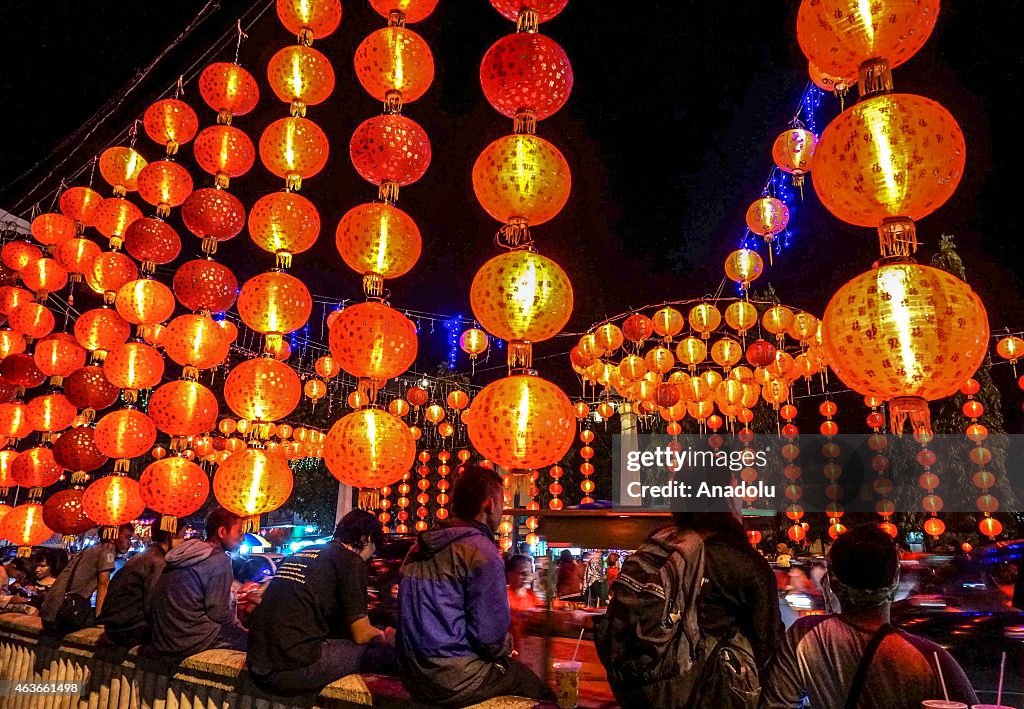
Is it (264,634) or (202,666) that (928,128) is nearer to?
(264,634)

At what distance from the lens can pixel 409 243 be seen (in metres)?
4.07

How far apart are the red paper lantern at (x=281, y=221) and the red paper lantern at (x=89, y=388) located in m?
2.52

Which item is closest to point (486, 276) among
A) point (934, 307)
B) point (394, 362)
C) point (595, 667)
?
point (394, 362)

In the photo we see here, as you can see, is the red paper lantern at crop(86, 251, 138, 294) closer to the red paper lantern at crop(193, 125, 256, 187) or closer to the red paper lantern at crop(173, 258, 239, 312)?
the red paper lantern at crop(173, 258, 239, 312)

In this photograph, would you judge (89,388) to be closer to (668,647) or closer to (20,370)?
(20,370)

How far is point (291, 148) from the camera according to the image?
4.47m

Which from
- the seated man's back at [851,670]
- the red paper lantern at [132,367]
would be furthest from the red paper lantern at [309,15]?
the seated man's back at [851,670]

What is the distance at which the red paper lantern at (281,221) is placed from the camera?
4.43m

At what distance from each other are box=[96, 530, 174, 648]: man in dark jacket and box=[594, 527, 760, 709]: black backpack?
3179mm

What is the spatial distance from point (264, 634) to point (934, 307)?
3.13 meters

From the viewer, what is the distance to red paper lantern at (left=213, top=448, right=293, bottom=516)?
444 cm

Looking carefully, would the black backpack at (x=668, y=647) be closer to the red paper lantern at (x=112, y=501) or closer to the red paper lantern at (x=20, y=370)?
the red paper lantern at (x=112, y=501)

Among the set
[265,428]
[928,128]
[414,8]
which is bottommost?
[265,428]

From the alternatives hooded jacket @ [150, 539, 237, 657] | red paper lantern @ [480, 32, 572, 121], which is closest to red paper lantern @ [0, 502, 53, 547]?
hooded jacket @ [150, 539, 237, 657]
